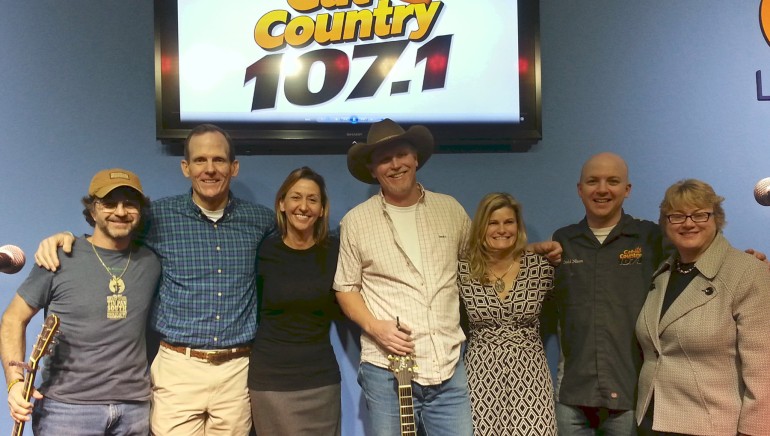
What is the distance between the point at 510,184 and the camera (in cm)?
291

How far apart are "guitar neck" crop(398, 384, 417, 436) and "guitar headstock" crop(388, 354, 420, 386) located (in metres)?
0.02

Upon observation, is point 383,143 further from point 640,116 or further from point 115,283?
point 640,116

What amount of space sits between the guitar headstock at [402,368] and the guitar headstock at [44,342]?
46.6 inches

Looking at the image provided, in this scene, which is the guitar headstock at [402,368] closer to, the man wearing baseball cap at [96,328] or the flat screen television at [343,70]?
the man wearing baseball cap at [96,328]

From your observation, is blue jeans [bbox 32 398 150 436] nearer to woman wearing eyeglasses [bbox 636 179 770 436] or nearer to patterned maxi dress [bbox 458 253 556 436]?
patterned maxi dress [bbox 458 253 556 436]

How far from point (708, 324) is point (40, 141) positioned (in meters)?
2.86

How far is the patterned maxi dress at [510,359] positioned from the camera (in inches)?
87.7

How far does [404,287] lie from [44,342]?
1.28 m

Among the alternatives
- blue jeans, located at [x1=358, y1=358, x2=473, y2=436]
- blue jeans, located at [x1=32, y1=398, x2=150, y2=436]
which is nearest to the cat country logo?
blue jeans, located at [x1=358, y1=358, x2=473, y2=436]

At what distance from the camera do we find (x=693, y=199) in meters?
2.09

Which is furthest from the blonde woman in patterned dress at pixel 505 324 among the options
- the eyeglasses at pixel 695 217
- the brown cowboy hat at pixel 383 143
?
the eyeglasses at pixel 695 217

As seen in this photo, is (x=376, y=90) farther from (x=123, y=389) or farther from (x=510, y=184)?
(x=123, y=389)

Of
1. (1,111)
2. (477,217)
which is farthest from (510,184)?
(1,111)

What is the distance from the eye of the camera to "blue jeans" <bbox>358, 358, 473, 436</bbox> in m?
2.27
